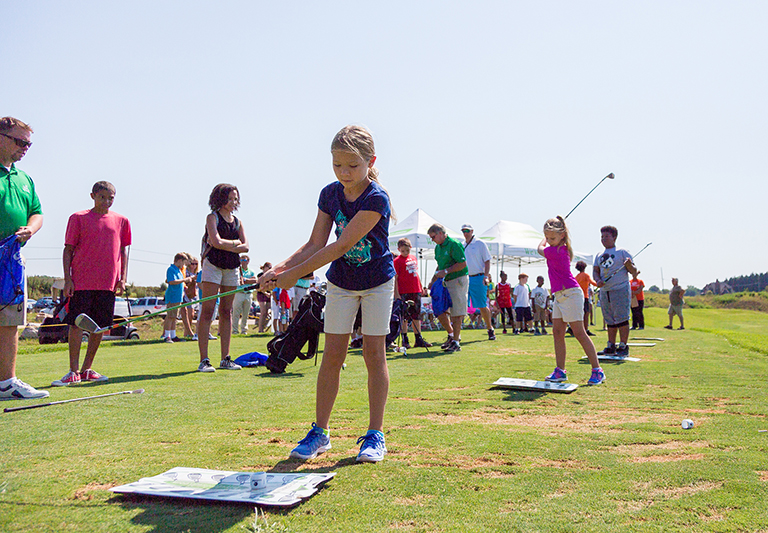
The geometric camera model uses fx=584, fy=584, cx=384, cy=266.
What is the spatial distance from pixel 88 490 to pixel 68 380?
11.6 feet

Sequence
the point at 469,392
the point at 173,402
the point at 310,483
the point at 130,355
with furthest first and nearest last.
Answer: the point at 130,355
the point at 469,392
the point at 173,402
the point at 310,483

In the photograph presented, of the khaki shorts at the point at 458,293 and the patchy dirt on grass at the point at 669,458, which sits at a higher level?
the khaki shorts at the point at 458,293

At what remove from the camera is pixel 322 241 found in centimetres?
328

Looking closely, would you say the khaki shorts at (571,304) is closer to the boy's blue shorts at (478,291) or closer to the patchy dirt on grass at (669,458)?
the patchy dirt on grass at (669,458)

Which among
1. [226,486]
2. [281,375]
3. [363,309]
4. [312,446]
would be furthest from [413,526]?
[281,375]

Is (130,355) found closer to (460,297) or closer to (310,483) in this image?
(460,297)

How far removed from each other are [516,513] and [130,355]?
7837mm

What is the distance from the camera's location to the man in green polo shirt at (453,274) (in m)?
9.12

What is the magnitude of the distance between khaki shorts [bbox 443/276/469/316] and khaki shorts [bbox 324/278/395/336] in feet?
20.5

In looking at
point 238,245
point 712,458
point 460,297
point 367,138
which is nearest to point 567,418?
point 712,458

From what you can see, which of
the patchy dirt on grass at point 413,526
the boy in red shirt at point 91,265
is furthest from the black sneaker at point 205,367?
the patchy dirt on grass at point 413,526

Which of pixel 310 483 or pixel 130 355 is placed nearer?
pixel 310 483

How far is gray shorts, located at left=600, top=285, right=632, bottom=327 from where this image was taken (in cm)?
799

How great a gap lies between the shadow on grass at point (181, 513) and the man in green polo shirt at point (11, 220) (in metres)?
2.88
